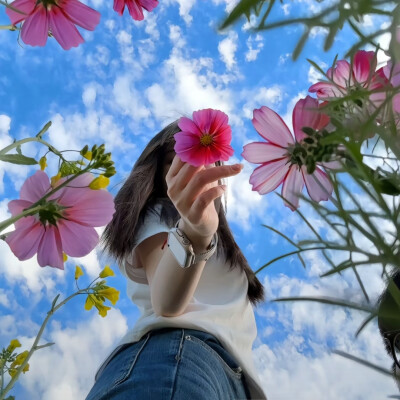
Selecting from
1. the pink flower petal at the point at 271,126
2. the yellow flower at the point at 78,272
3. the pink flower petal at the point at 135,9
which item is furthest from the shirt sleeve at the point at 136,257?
the pink flower petal at the point at 271,126

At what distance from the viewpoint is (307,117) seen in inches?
8.6

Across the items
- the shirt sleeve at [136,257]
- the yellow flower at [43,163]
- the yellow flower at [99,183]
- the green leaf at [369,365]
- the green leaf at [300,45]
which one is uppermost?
the shirt sleeve at [136,257]

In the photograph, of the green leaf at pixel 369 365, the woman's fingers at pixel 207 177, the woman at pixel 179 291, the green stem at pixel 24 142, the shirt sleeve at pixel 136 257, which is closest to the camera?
the green leaf at pixel 369 365

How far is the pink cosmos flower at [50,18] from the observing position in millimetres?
340

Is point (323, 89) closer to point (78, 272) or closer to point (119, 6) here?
point (119, 6)

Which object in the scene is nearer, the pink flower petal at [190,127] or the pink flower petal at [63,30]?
the pink flower petal at [63,30]

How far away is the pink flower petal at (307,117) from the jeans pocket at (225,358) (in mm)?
561

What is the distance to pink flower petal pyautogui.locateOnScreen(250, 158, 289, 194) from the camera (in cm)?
31

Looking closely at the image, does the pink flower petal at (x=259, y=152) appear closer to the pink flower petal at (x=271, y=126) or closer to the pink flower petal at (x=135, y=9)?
the pink flower petal at (x=271, y=126)

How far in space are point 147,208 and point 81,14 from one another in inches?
27.5

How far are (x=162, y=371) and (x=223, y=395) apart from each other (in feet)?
0.37

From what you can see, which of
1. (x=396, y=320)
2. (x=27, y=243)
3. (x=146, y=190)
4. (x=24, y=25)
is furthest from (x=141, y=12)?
(x=146, y=190)

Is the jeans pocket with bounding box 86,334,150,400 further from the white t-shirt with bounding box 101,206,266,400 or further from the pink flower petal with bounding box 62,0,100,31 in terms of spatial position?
the pink flower petal with bounding box 62,0,100,31

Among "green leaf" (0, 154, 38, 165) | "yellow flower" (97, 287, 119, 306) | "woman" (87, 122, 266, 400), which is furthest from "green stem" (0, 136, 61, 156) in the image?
"yellow flower" (97, 287, 119, 306)
